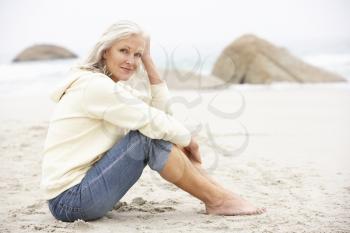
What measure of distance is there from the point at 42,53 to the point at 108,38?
87.2 ft

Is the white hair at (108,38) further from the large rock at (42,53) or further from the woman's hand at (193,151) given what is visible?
the large rock at (42,53)

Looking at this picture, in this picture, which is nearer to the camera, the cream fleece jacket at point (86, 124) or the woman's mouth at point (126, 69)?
the cream fleece jacket at point (86, 124)

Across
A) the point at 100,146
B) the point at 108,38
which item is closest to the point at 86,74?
the point at 108,38

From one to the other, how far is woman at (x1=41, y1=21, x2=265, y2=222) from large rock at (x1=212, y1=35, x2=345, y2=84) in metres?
9.37

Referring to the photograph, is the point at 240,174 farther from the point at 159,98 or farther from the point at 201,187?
the point at 201,187

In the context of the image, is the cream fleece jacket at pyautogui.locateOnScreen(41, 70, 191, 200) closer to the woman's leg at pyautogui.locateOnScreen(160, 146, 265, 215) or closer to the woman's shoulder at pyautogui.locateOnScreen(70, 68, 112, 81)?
the woman's shoulder at pyautogui.locateOnScreen(70, 68, 112, 81)

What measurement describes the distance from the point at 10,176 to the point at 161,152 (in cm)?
197

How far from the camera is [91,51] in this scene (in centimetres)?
291

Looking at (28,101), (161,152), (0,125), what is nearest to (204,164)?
(161,152)

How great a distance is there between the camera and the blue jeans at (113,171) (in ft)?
8.83

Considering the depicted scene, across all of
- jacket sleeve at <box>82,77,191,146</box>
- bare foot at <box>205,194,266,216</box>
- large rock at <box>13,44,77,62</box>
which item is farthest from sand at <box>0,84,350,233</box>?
large rock at <box>13,44,77,62</box>

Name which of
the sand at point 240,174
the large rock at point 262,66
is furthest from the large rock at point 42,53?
the sand at point 240,174

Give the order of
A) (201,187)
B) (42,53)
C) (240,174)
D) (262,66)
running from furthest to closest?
(42,53)
(262,66)
(240,174)
(201,187)

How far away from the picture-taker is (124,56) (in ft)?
9.59
